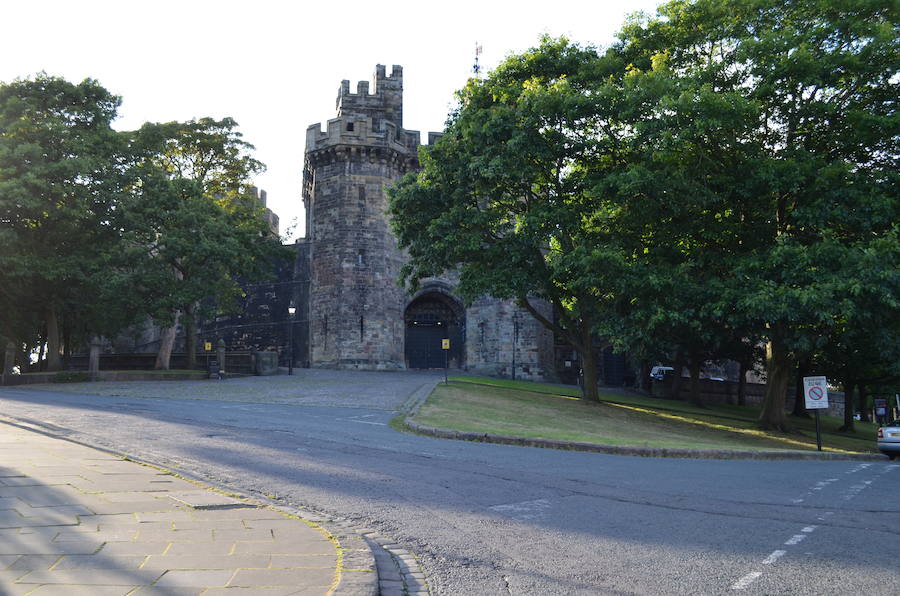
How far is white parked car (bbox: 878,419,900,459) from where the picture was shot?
1778cm

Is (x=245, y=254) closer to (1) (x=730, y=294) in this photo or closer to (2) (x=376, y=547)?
(1) (x=730, y=294)

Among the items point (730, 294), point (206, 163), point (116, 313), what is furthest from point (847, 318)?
point (206, 163)

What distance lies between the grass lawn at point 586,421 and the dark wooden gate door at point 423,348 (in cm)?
Result: 1295

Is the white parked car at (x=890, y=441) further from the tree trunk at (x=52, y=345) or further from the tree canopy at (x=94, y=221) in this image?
the tree trunk at (x=52, y=345)

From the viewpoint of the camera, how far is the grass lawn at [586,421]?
1666cm

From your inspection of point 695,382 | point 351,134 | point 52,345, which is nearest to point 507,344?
point 695,382

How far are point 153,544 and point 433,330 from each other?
3747cm

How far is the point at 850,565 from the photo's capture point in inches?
194

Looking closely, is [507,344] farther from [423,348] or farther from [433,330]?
[423,348]

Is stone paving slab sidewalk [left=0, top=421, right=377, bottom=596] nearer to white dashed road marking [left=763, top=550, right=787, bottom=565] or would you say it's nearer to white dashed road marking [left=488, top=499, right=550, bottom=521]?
white dashed road marking [left=488, top=499, right=550, bottom=521]

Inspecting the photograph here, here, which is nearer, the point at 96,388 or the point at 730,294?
the point at 730,294

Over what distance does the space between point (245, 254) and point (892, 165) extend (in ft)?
85.8

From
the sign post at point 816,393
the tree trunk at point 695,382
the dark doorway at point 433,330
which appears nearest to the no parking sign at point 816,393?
the sign post at point 816,393

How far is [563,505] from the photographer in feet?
22.8
